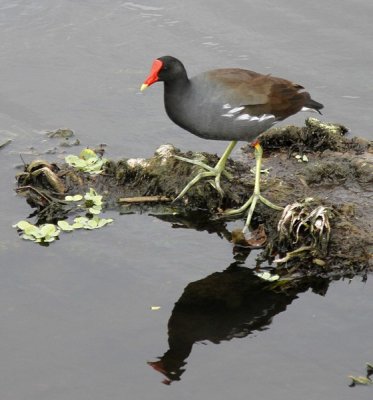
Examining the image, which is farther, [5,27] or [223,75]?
[5,27]

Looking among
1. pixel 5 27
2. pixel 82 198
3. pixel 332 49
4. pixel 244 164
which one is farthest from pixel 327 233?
pixel 5 27

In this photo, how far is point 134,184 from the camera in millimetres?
6035

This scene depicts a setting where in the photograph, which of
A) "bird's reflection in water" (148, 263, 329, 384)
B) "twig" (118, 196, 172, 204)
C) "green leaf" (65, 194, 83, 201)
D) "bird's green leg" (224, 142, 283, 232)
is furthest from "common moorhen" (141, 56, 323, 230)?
"green leaf" (65, 194, 83, 201)

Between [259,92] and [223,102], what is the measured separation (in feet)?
0.95

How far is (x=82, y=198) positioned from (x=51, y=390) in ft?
6.04

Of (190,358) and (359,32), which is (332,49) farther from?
(190,358)

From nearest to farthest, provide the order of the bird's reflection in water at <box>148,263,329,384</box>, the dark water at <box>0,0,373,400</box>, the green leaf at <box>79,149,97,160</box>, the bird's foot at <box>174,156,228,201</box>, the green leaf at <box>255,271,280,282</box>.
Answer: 1. the dark water at <box>0,0,373,400</box>
2. the bird's reflection in water at <box>148,263,329,384</box>
3. the green leaf at <box>255,271,280,282</box>
4. the bird's foot at <box>174,156,228,201</box>
5. the green leaf at <box>79,149,97,160</box>

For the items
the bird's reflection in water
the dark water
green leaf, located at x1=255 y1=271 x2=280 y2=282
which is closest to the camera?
the dark water

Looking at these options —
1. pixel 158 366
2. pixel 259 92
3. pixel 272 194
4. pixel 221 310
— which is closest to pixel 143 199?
pixel 272 194

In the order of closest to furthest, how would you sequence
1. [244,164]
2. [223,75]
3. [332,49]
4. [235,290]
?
1. [235,290]
2. [223,75]
3. [244,164]
4. [332,49]

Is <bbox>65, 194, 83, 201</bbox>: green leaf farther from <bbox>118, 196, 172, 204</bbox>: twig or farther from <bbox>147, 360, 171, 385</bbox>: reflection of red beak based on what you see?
<bbox>147, 360, 171, 385</bbox>: reflection of red beak

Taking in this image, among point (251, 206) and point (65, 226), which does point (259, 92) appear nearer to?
point (251, 206)

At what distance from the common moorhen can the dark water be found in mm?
658

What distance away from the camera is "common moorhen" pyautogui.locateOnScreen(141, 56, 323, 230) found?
18.4 ft
